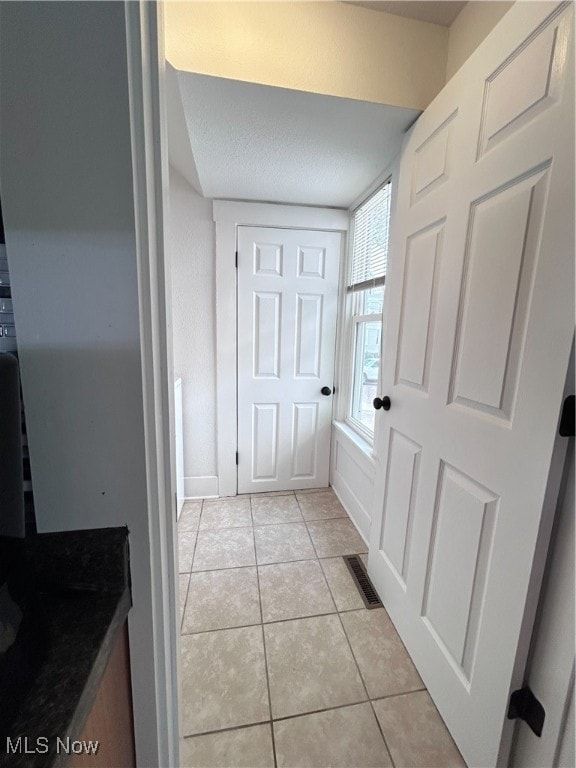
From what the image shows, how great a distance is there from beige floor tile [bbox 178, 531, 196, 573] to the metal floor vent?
35.3 inches

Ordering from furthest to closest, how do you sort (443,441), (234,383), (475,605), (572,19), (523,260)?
(234,383)
(443,441)
(475,605)
(523,260)
(572,19)

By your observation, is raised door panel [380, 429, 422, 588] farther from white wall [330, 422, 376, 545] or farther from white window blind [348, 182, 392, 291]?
white window blind [348, 182, 392, 291]

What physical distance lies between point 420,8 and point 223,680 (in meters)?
2.65

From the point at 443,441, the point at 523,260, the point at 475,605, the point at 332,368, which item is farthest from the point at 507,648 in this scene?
the point at 332,368

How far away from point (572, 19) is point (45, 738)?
147 cm

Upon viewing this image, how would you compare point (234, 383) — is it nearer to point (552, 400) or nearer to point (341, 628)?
point (341, 628)

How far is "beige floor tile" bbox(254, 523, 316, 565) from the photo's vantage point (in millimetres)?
1800

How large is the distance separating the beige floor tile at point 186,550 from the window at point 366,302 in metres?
1.31

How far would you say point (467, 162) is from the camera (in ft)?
3.14

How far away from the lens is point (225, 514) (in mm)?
2209

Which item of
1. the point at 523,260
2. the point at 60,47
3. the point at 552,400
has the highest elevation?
the point at 60,47

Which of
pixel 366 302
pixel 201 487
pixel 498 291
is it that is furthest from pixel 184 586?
pixel 366 302

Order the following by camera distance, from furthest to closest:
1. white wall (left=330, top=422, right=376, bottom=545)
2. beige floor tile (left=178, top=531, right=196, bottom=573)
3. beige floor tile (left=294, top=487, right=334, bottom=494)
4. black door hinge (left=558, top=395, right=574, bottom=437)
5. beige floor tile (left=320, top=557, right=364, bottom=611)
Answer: beige floor tile (left=294, top=487, right=334, bottom=494), white wall (left=330, top=422, right=376, bottom=545), beige floor tile (left=178, top=531, right=196, bottom=573), beige floor tile (left=320, top=557, right=364, bottom=611), black door hinge (left=558, top=395, right=574, bottom=437)

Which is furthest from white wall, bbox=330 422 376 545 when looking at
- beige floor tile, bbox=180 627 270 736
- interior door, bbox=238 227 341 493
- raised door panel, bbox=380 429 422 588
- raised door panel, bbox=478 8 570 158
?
raised door panel, bbox=478 8 570 158
